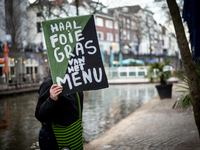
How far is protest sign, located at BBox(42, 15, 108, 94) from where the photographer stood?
8.96 ft

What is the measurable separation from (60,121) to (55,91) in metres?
0.35

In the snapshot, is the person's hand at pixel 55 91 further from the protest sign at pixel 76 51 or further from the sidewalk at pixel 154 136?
the sidewalk at pixel 154 136

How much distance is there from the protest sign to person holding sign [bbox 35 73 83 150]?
0.19 metres

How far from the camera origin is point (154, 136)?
21.1 feet

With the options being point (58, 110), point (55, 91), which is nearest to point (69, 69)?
point (55, 91)

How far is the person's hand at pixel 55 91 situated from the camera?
2562 millimetres

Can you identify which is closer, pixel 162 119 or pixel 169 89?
pixel 162 119

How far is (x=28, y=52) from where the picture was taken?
35.9m

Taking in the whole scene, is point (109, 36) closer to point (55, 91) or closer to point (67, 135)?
point (67, 135)

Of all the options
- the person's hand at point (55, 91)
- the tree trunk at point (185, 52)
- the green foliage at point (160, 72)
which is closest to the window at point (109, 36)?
the green foliage at point (160, 72)

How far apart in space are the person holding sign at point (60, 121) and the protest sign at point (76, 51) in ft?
0.64

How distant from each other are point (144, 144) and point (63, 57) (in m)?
3.66

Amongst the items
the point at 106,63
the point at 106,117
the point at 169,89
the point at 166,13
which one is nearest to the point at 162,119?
the point at 106,117

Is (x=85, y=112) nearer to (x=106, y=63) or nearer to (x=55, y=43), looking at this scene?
(x=55, y=43)
